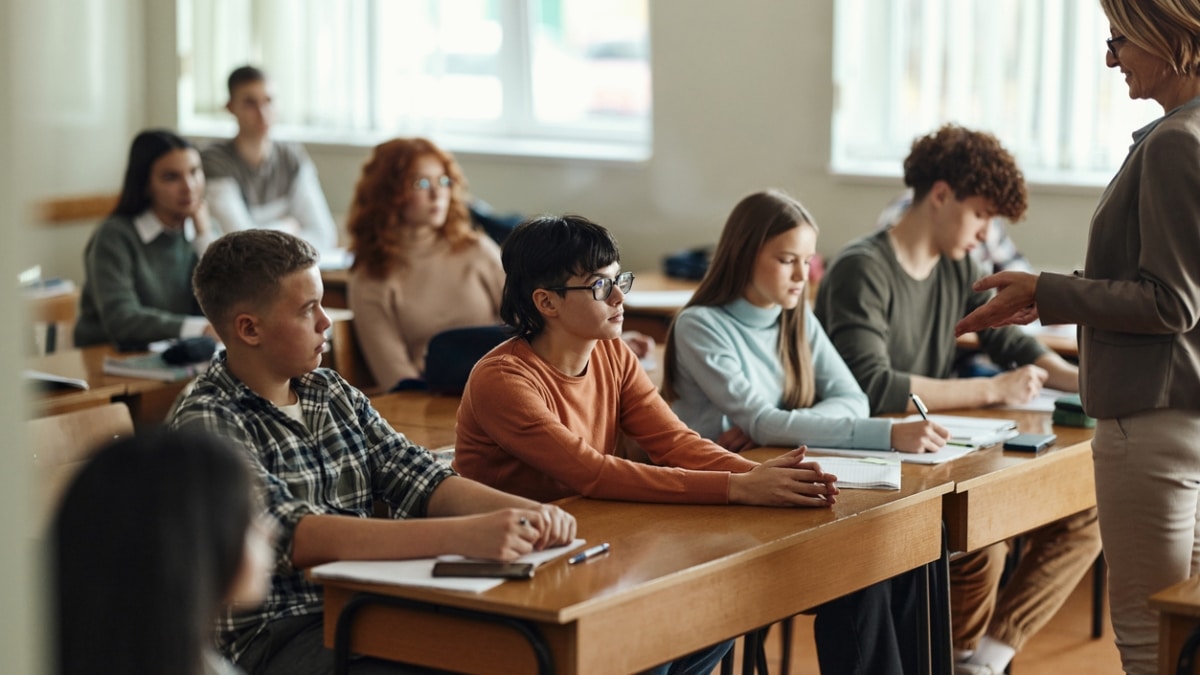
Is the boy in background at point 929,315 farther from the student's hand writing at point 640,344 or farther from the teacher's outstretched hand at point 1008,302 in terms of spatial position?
the teacher's outstretched hand at point 1008,302

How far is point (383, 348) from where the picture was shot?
385 cm

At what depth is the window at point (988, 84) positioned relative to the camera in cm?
501

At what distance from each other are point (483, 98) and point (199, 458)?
5581 mm


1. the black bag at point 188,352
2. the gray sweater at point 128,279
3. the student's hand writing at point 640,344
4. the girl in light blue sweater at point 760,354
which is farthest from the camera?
the gray sweater at point 128,279

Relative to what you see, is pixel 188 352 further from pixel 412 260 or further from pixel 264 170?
pixel 264 170

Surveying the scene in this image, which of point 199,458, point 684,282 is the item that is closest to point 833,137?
point 684,282

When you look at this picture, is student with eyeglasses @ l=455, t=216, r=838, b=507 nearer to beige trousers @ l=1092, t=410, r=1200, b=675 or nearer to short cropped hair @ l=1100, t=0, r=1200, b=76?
beige trousers @ l=1092, t=410, r=1200, b=675

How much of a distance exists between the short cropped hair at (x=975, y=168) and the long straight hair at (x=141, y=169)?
2.25m

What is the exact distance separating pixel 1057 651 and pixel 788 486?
165 cm

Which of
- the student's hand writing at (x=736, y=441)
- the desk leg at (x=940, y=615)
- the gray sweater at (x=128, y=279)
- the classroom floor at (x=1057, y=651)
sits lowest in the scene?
the classroom floor at (x=1057, y=651)

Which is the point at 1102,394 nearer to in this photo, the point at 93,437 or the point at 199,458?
the point at 199,458

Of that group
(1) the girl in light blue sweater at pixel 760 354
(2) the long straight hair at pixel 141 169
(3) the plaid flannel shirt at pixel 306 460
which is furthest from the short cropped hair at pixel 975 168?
(2) the long straight hair at pixel 141 169

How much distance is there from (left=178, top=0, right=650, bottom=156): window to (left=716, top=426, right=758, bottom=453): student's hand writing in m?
3.40

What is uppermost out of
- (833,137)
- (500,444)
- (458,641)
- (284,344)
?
(833,137)
